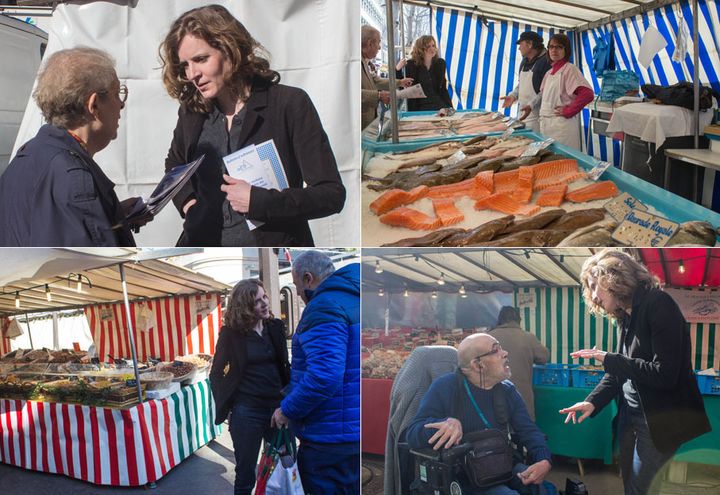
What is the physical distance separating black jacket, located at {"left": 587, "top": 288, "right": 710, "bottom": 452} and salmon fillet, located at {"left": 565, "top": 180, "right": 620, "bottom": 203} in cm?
43

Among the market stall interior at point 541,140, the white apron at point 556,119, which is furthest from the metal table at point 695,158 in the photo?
the white apron at point 556,119

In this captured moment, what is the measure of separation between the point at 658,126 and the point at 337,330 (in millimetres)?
1154

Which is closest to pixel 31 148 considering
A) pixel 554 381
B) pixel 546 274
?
pixel 546 274

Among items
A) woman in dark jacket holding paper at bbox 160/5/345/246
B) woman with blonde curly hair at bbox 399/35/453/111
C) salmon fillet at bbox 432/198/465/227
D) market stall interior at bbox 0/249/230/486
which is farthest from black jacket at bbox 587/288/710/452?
market stall interior at bbox 0/249/230/486

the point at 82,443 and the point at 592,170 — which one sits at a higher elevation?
the point at 592,170

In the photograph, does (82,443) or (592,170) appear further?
(82,443)

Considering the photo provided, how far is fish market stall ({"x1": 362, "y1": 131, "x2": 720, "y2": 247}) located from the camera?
1.90m

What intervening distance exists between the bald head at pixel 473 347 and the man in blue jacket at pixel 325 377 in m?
0.35

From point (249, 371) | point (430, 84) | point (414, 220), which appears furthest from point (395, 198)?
point (249, 371)

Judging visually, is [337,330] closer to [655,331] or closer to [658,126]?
[655,331]

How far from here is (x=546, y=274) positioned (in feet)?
7.09

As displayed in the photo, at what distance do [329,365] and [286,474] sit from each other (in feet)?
1.32

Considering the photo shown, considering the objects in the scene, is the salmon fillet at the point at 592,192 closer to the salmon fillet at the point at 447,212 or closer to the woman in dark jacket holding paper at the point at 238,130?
the salmon fillet at the point at 447,212

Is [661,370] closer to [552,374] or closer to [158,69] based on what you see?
[552,374]
